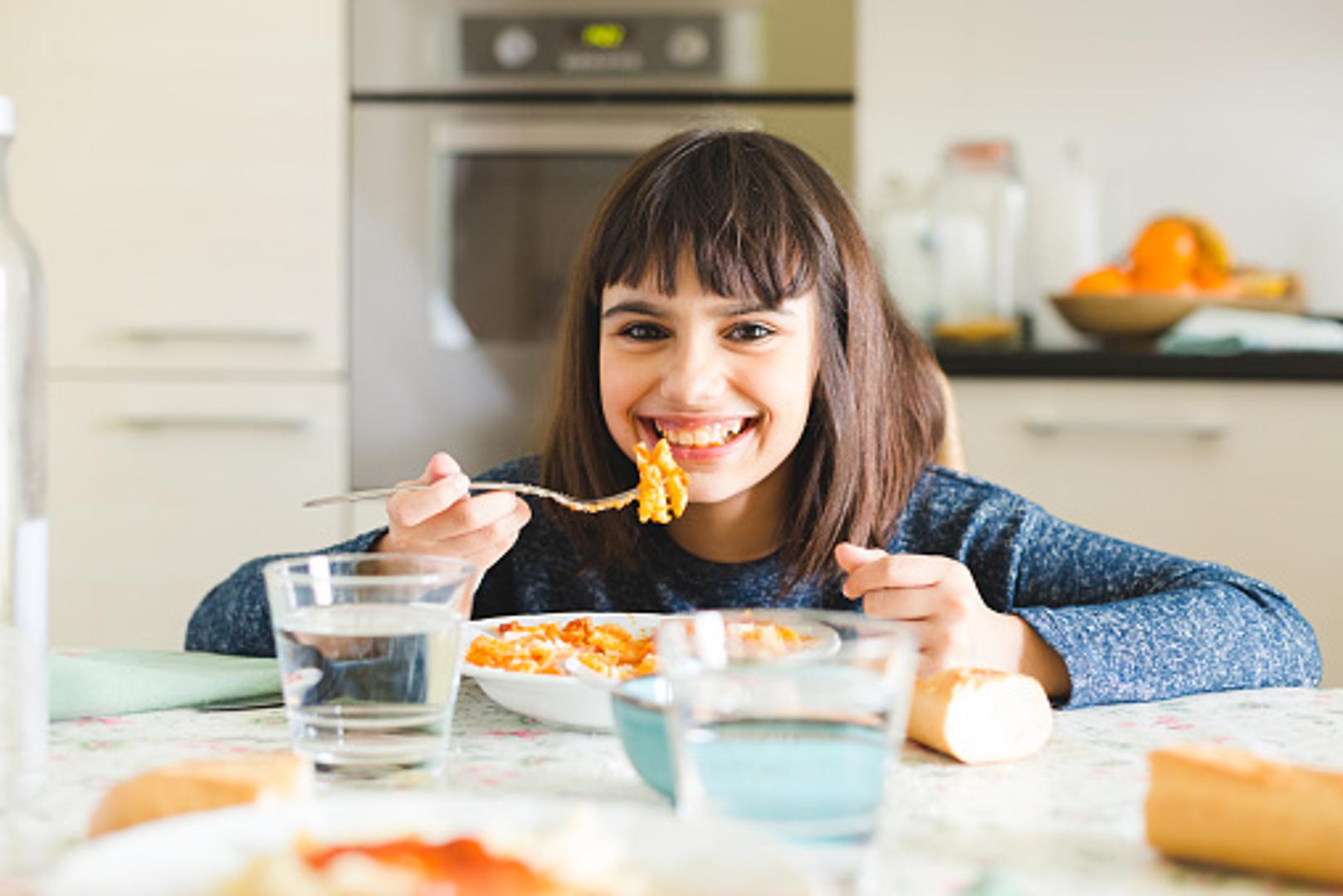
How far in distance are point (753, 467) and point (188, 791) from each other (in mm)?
775

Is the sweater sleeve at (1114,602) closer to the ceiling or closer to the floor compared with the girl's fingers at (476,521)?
closer to the floor

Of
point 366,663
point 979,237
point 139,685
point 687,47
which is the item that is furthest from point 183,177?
point 366,663

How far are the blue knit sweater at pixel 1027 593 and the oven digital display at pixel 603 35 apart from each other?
4.30ft

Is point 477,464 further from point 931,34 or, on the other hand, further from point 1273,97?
point 1273,97

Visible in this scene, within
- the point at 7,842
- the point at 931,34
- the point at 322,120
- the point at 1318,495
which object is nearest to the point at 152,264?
the point at 322,120

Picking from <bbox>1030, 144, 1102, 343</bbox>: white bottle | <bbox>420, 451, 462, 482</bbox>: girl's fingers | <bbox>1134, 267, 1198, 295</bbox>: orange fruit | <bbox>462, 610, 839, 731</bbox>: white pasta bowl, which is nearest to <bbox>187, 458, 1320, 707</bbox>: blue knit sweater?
<bbox>420, 451, 462, 482</bbox>: girl's fingers

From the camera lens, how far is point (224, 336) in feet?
8.68

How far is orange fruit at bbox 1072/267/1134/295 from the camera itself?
2553 mm

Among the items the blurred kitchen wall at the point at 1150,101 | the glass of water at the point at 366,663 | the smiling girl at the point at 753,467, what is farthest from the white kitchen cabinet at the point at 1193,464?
the glass of water at the point at 366,663

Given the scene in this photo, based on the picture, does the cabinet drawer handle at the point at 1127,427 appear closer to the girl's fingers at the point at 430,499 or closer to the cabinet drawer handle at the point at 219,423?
the cabinet drawer handle at the point at 219,423

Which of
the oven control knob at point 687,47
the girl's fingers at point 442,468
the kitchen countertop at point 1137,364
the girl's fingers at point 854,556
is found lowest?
the girl's fingers at point 854,556

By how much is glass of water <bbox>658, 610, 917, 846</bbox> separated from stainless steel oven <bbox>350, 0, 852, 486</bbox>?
6.71 ft

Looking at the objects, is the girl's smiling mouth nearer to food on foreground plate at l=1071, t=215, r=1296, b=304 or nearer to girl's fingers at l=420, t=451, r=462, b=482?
girl's fingers at l=420, t=451, r=462, b=482

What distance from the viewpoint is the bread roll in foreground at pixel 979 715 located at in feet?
2.68
